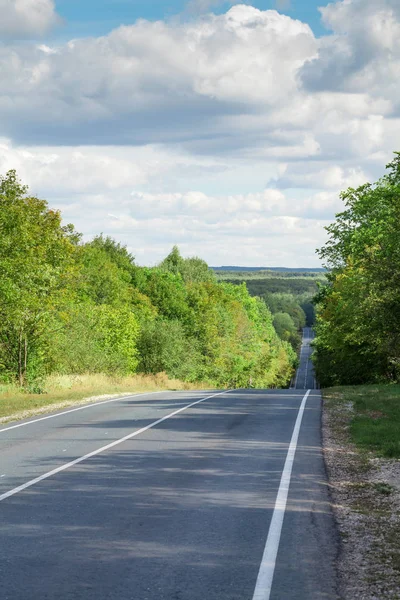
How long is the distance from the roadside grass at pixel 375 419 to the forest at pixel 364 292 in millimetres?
3774

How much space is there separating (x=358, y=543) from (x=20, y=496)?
455cm

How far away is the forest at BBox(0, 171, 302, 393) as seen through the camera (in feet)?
103

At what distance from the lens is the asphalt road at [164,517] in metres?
6.11

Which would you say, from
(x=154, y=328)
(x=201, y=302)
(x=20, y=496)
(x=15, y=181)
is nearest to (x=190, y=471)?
(x=20, y=496)

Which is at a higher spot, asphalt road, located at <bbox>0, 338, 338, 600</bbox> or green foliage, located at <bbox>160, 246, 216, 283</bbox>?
green foliage, located at <bbox>160, 246, 216, 283</bbox>

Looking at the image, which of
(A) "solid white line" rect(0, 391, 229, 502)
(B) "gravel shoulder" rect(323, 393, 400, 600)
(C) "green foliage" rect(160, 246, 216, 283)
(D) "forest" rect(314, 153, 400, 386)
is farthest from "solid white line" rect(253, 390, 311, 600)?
(C) "green foliage" rect(160, 246, 216, 283)

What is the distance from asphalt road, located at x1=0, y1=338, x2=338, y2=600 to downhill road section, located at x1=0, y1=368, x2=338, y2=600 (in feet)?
0.06

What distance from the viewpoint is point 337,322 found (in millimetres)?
48781

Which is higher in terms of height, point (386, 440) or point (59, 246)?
point (59, 246)

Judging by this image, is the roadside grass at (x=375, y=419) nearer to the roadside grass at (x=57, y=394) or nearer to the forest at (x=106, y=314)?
the roadside grass at (x=57, y=394)

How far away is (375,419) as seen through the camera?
65.2 ft

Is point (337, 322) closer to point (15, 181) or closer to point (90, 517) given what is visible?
point (15, 181)

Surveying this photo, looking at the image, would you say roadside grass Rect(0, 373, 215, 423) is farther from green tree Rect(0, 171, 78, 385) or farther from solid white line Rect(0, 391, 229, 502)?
solid white line Rect(0, 391, 229, 502)

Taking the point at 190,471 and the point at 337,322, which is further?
the point at 337,322
